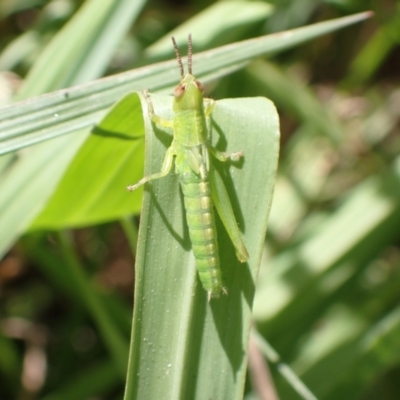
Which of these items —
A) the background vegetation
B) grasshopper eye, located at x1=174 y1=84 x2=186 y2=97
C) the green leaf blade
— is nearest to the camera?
the green leaf blade

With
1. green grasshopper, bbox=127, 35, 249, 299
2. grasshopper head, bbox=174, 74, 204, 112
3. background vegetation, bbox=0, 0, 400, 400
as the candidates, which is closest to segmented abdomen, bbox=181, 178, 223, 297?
green grasshopper, bbox=127, 35, 249, 299

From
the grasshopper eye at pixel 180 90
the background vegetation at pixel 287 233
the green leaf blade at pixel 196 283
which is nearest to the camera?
the green leaf blade at pixel 196 283

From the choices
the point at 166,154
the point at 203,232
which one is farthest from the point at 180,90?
the point at 203,232

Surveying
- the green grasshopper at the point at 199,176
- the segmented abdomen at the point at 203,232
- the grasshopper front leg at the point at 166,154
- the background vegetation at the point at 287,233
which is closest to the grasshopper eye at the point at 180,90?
the green grasshopper at the point at 199,176

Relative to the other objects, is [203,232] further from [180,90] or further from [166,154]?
[180,90]

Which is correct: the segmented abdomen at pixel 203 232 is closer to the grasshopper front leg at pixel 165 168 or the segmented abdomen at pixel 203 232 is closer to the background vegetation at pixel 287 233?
the grasshopper front leg at pixel 165 168

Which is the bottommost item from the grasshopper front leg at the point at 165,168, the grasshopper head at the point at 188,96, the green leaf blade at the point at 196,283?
the green leaf blade at the point at 196,283

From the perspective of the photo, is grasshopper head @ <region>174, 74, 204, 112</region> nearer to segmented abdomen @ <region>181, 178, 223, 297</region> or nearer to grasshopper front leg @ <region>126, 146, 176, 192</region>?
grasshopper front leg @ <region>126, 146, 176, 192</region>
